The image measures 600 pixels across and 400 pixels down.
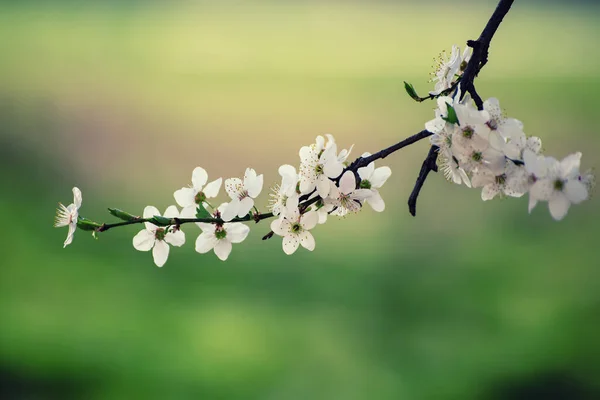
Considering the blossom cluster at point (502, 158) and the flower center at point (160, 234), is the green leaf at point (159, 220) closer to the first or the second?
the flower center at point (160, 234)

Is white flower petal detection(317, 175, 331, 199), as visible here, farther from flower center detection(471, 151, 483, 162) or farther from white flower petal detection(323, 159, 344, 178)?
flower center detection(471, 151, 483, 162)

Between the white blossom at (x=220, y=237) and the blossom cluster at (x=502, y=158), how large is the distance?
0.33 m

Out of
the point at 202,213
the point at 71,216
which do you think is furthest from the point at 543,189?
the point at 71,216

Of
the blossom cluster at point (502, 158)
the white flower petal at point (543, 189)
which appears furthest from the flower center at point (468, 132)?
the white flower petal at point (543, 189)

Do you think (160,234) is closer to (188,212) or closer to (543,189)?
(188,212)

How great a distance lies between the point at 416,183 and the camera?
100cm

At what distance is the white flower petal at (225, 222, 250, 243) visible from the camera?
→ 1.02 metres

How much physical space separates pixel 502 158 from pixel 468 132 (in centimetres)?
6

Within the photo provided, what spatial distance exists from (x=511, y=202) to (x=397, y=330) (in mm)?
1745

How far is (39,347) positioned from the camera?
9.96 ft

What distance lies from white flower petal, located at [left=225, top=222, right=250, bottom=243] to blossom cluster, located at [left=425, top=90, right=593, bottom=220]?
1.04ft

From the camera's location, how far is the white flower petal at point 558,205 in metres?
0.86

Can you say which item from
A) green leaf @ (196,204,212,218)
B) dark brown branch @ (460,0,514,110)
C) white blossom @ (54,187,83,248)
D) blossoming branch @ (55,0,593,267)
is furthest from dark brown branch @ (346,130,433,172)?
white blossom @ (54,187,83,248)

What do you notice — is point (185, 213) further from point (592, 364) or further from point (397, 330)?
point (592, 364)
